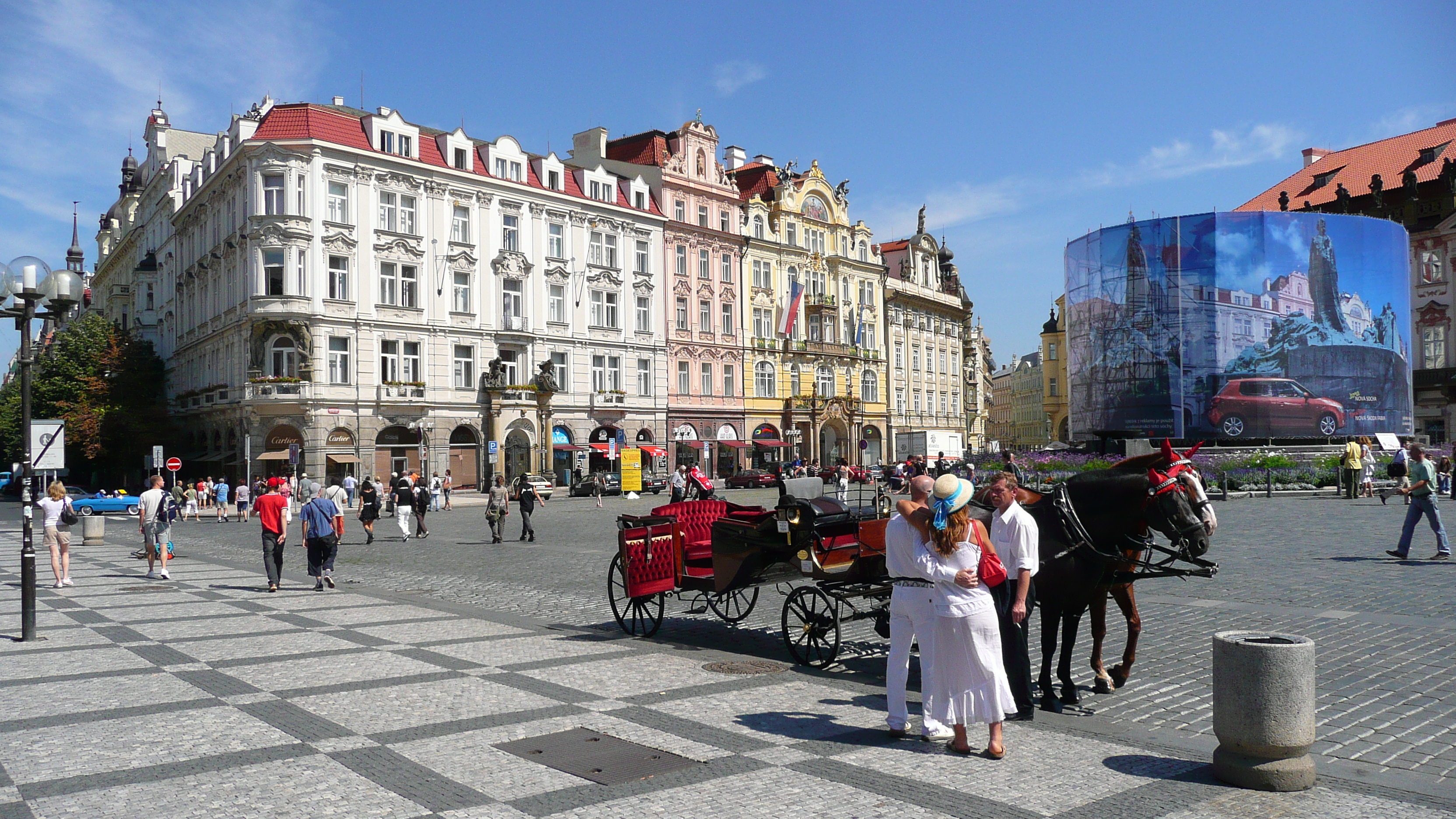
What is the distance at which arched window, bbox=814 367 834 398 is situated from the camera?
7219cm

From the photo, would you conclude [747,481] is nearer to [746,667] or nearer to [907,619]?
[746,667]

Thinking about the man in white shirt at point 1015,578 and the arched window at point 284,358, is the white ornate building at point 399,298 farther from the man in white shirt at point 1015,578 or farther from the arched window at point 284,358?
the man in white shirt at point 1015,578

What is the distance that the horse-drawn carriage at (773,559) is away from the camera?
9.84m

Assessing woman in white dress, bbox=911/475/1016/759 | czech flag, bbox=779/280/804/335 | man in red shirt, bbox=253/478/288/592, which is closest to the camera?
woman in white dress, bbox=911/475/1016/759

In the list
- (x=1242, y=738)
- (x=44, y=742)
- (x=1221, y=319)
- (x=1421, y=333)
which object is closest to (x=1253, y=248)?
(x=1221, y=319)

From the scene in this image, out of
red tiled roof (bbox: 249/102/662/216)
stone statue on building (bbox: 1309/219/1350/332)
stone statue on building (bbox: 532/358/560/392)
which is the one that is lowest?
stone statue on building (bbox: 532/358/560/392)

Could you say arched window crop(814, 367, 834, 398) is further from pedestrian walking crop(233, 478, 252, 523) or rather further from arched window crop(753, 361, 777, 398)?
pedestrian walking crop(233, 478, 252, 523)

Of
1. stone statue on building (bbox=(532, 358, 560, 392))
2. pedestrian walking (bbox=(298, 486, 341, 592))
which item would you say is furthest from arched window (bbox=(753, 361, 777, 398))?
pedestrian walking (bbox=(298, 486, 341, 592))

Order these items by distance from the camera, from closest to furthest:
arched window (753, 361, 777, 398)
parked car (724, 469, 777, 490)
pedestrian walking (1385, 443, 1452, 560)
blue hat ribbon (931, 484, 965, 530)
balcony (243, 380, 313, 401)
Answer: blue hat ribbon (931, 484, 965, 530)
pedestrian walking (1385, 443, 1452, 560)
balcony (243, 380, 313, 401)
parked car (724, 469, 777, 490)
arched window (753, 361, 777, 398)

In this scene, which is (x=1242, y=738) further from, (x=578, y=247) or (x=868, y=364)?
(x=868, y=364)

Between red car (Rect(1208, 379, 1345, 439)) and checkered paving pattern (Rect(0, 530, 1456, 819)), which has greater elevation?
red car (Rect(1208, 379, 1345, 439))

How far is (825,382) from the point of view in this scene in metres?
73.1

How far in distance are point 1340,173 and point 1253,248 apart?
32543mm

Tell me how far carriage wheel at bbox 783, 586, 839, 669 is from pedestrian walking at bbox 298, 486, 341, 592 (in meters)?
9.04
